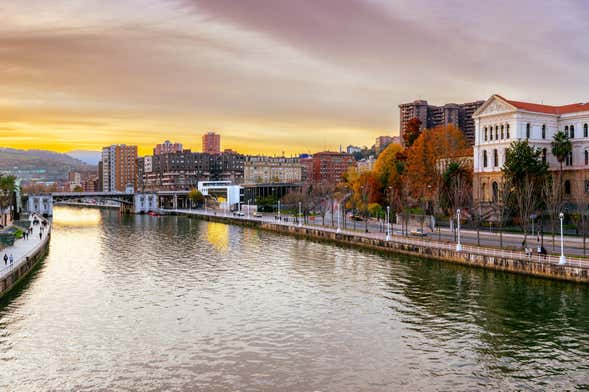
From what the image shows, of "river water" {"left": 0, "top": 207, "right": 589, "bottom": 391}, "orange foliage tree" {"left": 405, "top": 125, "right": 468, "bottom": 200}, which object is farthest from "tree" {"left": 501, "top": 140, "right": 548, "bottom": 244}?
"river water" {"left": 0, "top": 207, "right": 589, "bottom": 391}

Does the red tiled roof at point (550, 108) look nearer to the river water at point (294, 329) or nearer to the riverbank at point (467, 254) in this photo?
the riverbank at point (467, 254)

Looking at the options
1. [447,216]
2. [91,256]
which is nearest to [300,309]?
[91,256]

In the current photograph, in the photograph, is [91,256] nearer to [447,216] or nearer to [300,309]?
[300,309]

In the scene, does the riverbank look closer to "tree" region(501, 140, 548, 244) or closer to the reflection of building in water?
Answer: the reflection of building in water

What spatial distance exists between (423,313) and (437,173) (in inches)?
2103

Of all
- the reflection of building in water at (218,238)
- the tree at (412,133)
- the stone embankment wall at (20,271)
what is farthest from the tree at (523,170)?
the stone embankment wall at (20,271)

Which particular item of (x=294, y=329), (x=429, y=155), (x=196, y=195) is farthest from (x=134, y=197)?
(x=294, y=329)

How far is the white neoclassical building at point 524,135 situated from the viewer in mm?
72250

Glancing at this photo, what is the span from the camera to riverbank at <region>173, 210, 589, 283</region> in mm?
42000

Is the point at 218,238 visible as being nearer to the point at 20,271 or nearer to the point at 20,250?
the point at 20,250

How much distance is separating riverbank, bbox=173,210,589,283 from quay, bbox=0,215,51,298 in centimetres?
3470

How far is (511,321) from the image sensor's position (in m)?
31.9

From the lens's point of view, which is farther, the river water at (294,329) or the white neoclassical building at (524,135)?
the white neoclassical building at (524,135)

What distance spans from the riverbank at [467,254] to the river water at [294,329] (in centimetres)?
116
